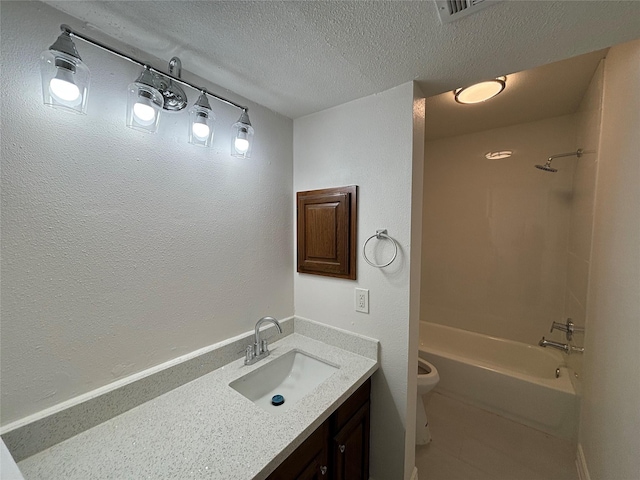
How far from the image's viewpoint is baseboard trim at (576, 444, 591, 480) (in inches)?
59.2

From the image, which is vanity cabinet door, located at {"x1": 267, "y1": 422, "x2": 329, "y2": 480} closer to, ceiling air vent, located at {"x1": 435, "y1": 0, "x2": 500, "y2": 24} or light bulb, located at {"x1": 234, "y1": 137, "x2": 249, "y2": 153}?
light bulb, located at {"x1": 234, "y1": 137, "x2": 249, "y2": 153}

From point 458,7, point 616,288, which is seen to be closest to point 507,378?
point 616,288

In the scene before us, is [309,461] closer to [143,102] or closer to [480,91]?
[143,102]

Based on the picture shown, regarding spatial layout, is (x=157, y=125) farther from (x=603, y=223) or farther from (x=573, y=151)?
(x=573, y=151)

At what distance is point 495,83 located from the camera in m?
1.60

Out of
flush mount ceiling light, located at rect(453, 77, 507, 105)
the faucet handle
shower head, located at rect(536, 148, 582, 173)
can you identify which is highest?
flush mount ceiling light, located at rect(453, 77, 507, 105)

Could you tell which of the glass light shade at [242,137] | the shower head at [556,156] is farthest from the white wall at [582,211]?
the glass light shade at [242,137]

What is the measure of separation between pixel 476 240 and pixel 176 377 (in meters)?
2.76

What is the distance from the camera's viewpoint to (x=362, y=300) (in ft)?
4.64

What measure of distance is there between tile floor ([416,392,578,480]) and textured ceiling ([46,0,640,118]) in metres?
2.31

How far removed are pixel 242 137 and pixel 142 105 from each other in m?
0.43

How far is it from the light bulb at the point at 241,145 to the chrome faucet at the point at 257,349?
0.88m

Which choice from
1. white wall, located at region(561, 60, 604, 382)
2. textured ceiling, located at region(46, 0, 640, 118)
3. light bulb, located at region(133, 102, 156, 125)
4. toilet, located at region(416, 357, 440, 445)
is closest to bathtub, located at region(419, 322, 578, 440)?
white wall, located at region(561, 60, 604, 382)

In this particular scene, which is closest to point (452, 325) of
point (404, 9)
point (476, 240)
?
point (476, 240)
